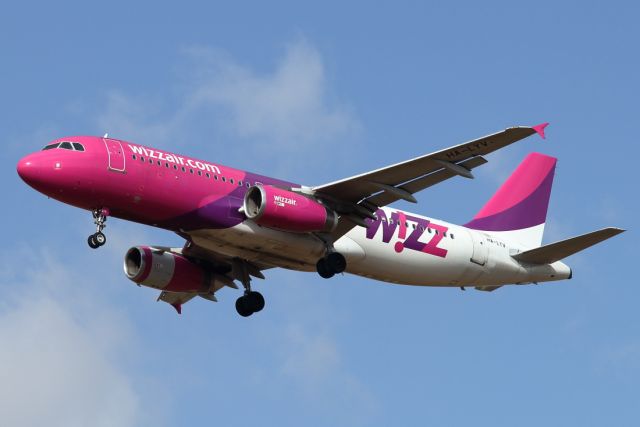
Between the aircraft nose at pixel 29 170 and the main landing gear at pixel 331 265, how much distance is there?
968 centimetres

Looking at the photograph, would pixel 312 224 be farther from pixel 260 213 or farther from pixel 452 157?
pixel 452 157

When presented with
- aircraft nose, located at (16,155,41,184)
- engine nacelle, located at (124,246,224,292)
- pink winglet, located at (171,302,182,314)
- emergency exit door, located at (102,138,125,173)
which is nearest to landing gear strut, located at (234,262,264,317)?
engine nacelle, located at (124,246,224,292)

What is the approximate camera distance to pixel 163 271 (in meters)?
46.7

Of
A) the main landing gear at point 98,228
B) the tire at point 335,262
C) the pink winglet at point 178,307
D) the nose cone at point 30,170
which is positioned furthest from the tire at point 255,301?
the nose cone at point 30,170

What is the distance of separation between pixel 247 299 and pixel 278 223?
679cm

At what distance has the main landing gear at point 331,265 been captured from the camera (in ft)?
142

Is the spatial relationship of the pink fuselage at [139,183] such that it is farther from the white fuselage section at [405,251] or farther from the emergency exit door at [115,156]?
the white fuselage section at [405,251]

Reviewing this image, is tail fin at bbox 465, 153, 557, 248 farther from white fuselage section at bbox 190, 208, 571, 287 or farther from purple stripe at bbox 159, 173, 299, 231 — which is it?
purple stripe at bbox 159, 173, 299, 231

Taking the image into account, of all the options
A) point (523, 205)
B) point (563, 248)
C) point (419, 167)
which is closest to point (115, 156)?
point (419, 167)

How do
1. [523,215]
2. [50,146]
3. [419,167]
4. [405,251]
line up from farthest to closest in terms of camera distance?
[523,215]
[405,251]
[419,167]
[50,146]

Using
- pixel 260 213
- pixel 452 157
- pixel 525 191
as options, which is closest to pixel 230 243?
pixel 260 213

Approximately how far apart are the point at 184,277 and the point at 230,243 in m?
5.13

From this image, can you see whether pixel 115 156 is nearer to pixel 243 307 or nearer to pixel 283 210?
pixel 283 210

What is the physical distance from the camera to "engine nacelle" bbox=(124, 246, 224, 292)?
1833 inches
